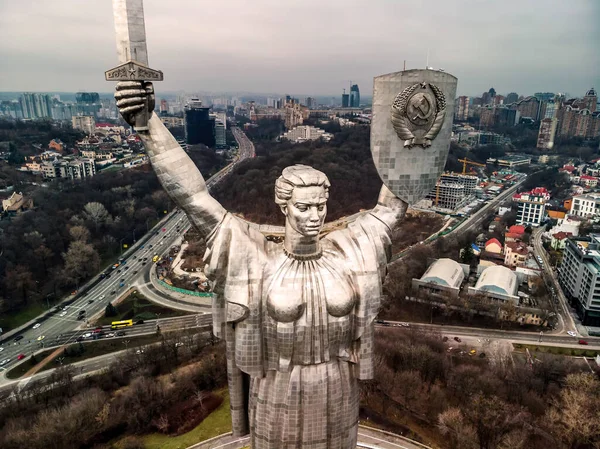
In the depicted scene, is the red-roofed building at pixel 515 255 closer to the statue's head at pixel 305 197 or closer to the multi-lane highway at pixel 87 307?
the multi-lane highway at pixel 87 307

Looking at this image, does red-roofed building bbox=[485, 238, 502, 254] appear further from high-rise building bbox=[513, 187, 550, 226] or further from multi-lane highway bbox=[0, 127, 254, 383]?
multi-lane highway bbox=[0, 127, 254, 383]

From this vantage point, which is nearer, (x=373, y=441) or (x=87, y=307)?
(x=373, y=441)

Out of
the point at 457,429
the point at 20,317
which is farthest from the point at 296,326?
the point at 20,317

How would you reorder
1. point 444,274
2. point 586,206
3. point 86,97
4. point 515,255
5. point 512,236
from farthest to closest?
1. point 86,97
2. point 586,206
3. point 512,236
4. point 515,255
5. point 444,274

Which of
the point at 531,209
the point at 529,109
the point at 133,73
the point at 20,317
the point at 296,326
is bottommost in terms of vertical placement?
the point at 20,317

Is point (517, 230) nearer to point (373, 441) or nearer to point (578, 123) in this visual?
point (373, 441)

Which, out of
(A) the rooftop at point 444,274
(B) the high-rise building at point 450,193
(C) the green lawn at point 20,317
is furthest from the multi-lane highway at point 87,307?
(B) the high-rise building at point 450,193

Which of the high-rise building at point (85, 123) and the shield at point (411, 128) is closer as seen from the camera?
the shield at point (411, 128)

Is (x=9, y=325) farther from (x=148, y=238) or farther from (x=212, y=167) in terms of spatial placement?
(x=212, y=167)
